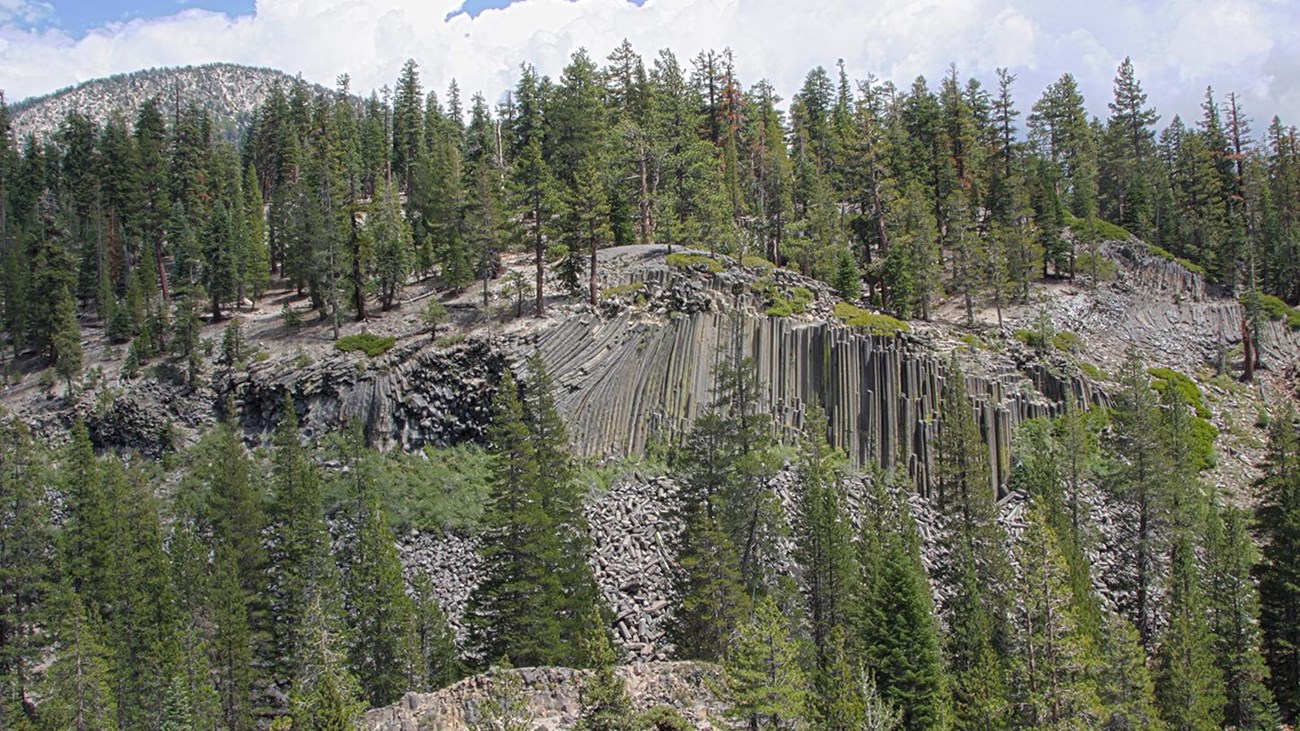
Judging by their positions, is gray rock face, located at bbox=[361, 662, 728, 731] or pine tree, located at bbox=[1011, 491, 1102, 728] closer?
pine tree, located at bbox=[1011, 491, 1102, 728]

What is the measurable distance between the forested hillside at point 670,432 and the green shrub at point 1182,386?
1.39 ft

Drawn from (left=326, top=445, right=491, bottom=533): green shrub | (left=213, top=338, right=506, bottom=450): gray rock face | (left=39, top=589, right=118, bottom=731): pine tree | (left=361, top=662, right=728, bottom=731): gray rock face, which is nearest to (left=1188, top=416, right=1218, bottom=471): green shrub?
(left=361, top=662, right=728, bottom=731): gray rock face

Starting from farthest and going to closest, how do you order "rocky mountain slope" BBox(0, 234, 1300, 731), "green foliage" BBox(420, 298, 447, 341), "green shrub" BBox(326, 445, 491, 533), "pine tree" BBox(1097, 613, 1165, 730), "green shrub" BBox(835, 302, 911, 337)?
"green shrub" BBox(835, 302, 911, 337), "green foliage" BBox(420, 298, 447, 341), "rocky mountain slope" BBox(0, 234, 1300, 731), "green shrub" BBox(326, 445, 491, 533), "pine tree" BBox(1097, 613, 1165, 730)

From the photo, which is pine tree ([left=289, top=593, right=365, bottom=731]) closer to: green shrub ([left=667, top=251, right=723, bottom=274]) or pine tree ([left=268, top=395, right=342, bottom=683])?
pine tree ([left=268, top=395, right=342, bottom=683])

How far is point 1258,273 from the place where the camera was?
72.3 metres

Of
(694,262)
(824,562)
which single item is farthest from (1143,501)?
(694,262)

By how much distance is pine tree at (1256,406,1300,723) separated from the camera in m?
35.9

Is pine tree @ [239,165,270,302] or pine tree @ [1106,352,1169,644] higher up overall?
pine tree @ [239,165,270,302]

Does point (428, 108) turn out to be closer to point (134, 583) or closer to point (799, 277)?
point (799, 277)

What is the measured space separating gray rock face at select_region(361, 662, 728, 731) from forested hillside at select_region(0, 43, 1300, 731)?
2.22ft

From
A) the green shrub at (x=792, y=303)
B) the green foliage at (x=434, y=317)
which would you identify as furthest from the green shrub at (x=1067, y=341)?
the green foliage at (x=434, y=317)

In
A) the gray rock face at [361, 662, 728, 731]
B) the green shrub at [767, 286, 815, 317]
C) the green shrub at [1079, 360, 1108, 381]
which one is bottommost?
the gray rock face at [361, 662, 728, 731]

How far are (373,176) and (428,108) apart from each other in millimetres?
12361

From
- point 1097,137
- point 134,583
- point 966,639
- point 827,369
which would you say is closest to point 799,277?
point 827,369
